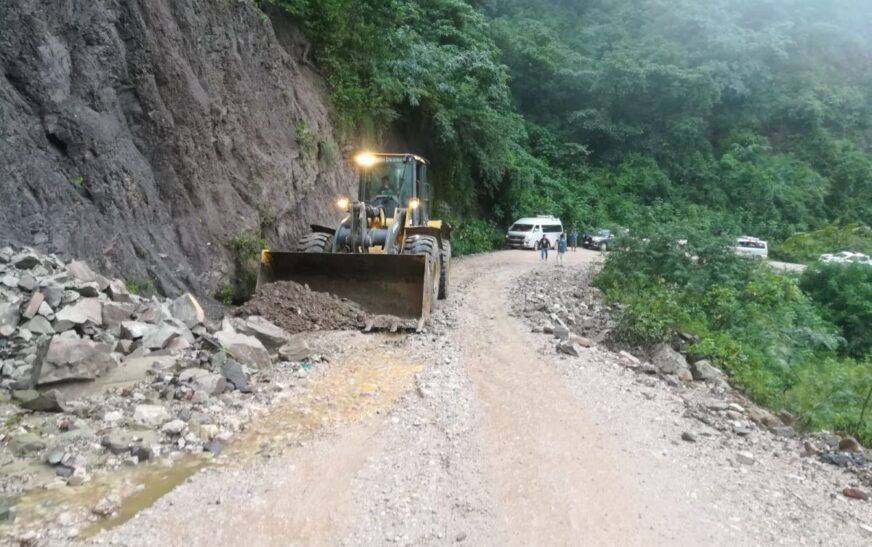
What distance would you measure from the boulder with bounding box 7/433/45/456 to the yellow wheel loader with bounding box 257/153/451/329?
4929 mm

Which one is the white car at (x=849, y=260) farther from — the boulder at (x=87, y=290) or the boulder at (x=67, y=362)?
the boulder at (x=67, y=362)

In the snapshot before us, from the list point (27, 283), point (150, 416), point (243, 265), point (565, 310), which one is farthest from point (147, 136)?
point (565, 310)

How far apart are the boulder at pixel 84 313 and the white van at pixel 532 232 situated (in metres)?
21.3

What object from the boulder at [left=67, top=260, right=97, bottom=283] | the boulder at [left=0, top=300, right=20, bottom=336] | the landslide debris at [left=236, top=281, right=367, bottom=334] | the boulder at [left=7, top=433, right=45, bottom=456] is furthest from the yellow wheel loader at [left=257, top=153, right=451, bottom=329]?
the boulder at [left=7, top=433, right=45, bottom=456]

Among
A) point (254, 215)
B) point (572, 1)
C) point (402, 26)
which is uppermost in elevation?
point (572, 1)

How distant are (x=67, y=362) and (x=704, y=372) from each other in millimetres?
7547

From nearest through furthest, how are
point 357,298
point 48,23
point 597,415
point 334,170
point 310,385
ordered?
point 597,415 < point 310,385 < point 48,23 < point 357,298 < point 334,170

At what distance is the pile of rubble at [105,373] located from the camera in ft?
14.9

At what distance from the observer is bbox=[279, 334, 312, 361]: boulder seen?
7082 millimetres

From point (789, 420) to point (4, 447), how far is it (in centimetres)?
765

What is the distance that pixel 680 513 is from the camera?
4027mm

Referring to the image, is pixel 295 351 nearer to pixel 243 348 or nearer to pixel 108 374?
pixel 243 348

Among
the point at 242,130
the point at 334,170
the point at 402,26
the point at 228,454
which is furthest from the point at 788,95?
the point at 228,454

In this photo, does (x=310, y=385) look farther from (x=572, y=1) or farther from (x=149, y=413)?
(x=572, y=1)
